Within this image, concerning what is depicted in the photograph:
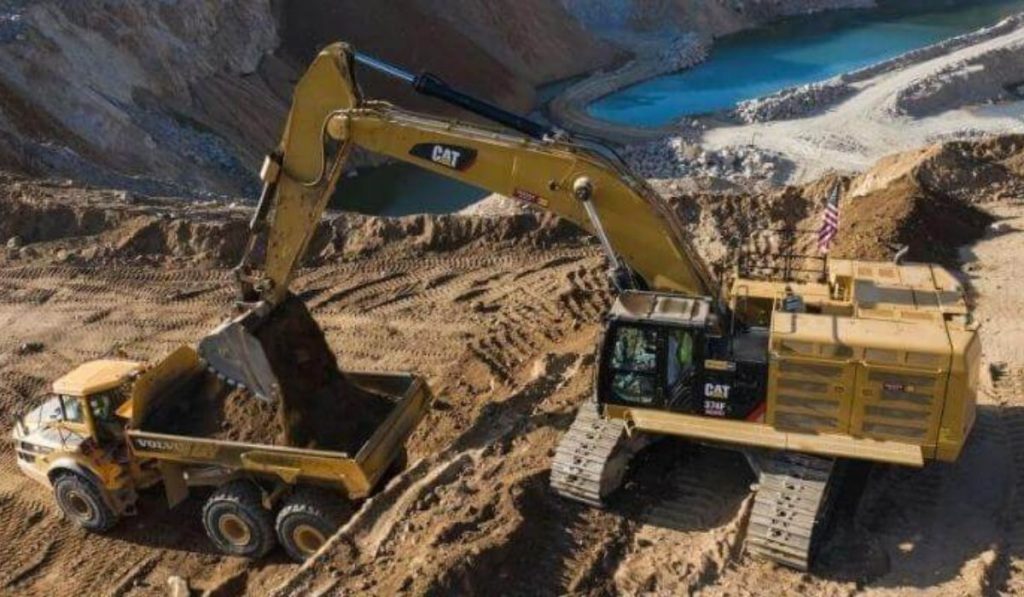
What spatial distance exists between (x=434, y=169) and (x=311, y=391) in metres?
2.24

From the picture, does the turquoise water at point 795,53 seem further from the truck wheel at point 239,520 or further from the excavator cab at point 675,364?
the truck wheel at point 239,520

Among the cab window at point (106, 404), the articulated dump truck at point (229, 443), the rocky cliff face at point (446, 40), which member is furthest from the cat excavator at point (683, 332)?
the rocky cliff face at point (446, 40)

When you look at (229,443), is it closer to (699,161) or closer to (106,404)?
(106,404)

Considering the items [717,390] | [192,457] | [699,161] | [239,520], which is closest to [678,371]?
[717,390]

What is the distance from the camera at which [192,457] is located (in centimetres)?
885

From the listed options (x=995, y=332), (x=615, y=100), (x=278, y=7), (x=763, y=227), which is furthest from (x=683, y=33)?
(x=995, y=332)

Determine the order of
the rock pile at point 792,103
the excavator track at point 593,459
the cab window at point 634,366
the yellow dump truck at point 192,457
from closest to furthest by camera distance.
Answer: the cab window at point 634,366 < the excavator track at point 593,459 < the yellow dump truck at point 192,457 < the rock pile at point 792,103

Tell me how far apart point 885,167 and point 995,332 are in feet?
20.2

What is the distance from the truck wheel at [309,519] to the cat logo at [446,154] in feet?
9.68

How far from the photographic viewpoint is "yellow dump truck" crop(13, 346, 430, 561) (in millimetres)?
8586

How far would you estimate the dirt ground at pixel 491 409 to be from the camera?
25.9ft

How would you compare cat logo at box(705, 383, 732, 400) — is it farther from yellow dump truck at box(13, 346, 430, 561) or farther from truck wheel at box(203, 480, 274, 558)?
truck wheel at box(203, 480, 274, 558)

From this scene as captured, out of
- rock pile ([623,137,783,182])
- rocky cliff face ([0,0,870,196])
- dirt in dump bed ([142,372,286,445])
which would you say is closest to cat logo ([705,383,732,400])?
dirt in dump bed ([142,372,286,445])

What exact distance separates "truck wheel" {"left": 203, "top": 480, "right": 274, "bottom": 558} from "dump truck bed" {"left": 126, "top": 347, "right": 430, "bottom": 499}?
0.62 feet
